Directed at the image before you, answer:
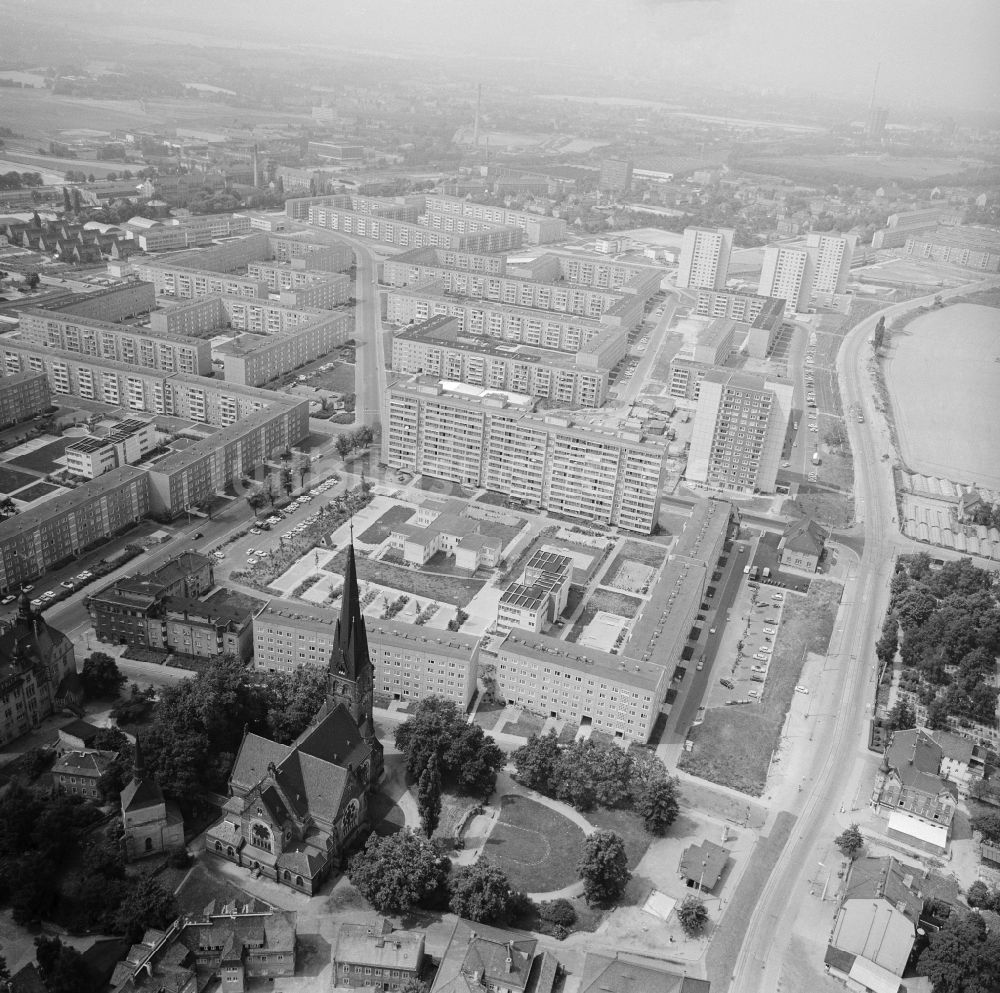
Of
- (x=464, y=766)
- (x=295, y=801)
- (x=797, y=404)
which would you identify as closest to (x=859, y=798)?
(x=464, y=766)

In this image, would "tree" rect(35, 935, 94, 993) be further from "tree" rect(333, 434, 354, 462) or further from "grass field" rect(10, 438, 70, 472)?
"tree" rect(333, 434, 354, 462)

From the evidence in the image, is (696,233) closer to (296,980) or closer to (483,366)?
(483,366)

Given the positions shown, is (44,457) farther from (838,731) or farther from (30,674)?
(838,731)

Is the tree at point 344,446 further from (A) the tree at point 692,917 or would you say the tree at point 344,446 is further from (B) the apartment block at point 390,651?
(A) the tree at point 692,917

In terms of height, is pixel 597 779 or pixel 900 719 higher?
pixel 597 779

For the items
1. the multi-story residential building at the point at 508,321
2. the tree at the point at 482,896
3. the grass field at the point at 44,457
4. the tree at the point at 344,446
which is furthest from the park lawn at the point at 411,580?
the multi-story residential building at the point at 508,321

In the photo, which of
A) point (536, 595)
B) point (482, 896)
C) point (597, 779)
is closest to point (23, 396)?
point (536, 595)
